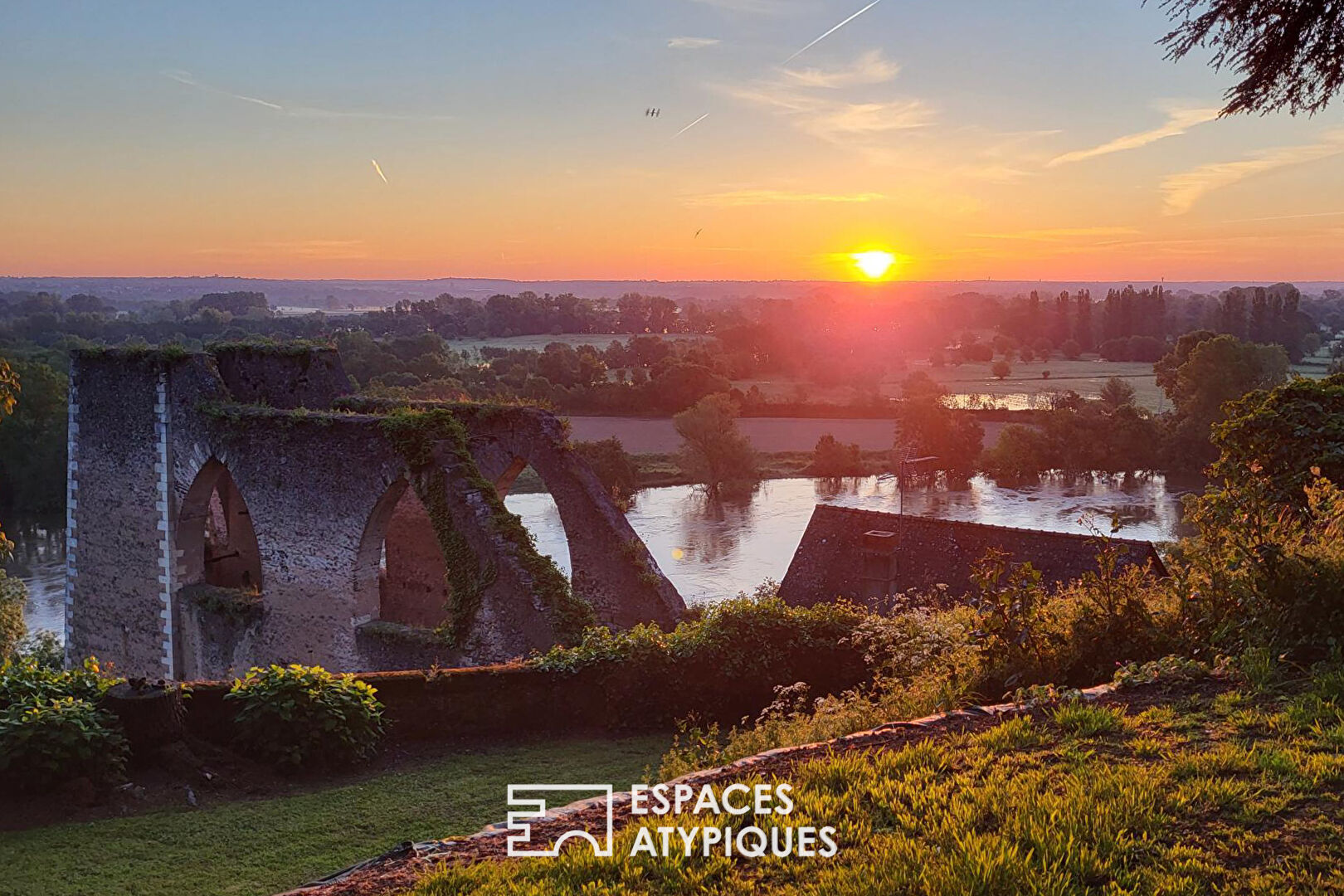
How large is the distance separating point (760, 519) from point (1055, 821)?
4594cm

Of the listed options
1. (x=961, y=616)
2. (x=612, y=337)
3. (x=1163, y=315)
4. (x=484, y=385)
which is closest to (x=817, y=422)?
(x=484, y=385)

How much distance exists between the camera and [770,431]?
68.1m

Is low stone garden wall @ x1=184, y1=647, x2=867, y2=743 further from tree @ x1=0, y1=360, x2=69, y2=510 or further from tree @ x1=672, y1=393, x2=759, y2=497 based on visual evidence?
tree @ x1=672, y1=393, x2=759, y2=497

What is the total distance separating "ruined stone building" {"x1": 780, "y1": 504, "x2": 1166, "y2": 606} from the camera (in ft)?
51.9

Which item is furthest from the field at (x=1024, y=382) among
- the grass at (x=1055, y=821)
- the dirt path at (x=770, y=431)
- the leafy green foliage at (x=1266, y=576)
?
the grass at (x=1055, y=821)

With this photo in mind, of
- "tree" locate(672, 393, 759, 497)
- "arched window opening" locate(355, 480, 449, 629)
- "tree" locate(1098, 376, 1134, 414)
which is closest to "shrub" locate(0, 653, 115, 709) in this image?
"arched window opening" locate(355, 480, 449, 629)

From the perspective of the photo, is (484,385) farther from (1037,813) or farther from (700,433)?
(1037,813)

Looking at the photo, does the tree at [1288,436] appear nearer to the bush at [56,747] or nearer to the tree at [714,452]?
the bush at [56,747]

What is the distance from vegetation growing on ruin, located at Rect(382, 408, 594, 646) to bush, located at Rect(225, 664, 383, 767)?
3177 millimetres

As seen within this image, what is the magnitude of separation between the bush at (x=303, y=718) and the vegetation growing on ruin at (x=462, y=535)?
125 inches

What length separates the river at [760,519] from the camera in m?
39.8

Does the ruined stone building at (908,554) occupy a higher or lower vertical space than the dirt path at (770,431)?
higher

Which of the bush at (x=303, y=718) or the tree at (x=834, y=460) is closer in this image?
the bush at (x=303, y=718)

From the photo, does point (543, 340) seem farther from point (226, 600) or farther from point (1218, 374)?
point (226, 600)
